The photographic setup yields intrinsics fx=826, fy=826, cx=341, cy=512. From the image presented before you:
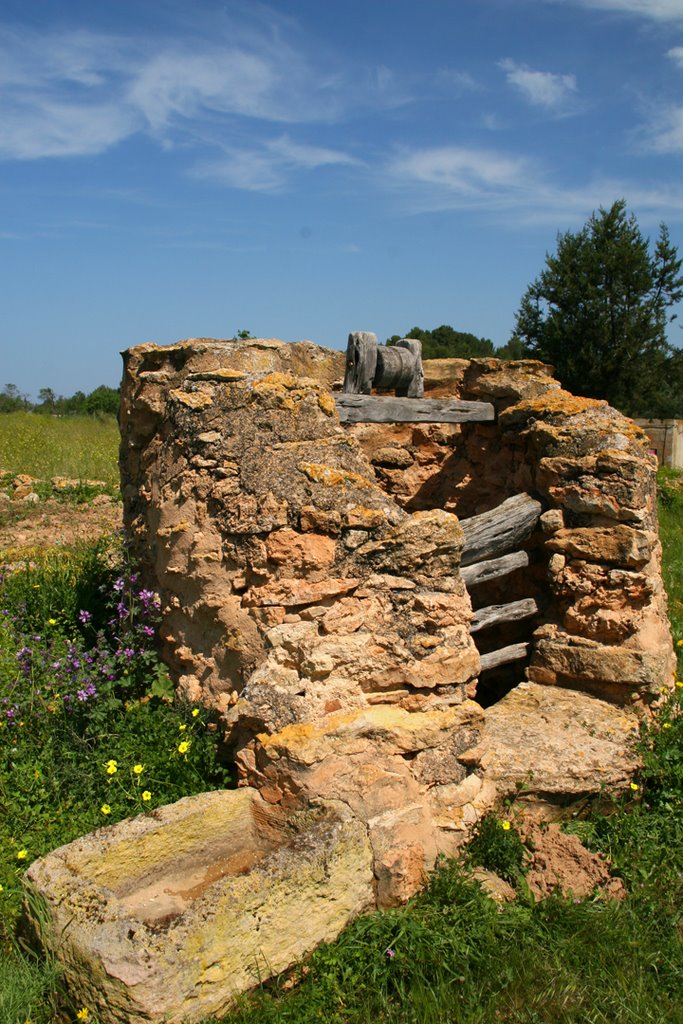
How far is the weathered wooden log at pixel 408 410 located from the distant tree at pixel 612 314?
19722 mm

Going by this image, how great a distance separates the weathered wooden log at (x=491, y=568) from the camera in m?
4.62

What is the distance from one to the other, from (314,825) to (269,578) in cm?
101

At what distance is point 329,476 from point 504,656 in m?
1.87

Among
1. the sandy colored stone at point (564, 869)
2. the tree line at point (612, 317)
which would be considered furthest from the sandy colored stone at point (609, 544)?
the tree line at point (612, 317)

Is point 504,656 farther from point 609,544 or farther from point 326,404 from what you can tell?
point 326,404

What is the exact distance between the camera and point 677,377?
2466cm

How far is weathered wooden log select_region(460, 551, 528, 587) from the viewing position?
4.62m

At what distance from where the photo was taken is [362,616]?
3436 millimetres

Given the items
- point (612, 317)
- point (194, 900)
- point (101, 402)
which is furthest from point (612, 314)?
point (194, 900)

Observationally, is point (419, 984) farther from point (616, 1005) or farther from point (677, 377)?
point (677, 377)

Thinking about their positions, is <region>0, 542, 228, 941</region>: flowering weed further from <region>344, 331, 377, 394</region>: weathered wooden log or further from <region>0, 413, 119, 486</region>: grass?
<region>0, 413, 119, 486</region>: grass

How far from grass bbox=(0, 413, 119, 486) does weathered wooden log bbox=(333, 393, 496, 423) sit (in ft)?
20.6

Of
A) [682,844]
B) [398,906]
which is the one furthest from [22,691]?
[682,844]

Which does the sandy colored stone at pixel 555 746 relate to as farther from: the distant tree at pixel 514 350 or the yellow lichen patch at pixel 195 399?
the distant tree at pixel 514 350
